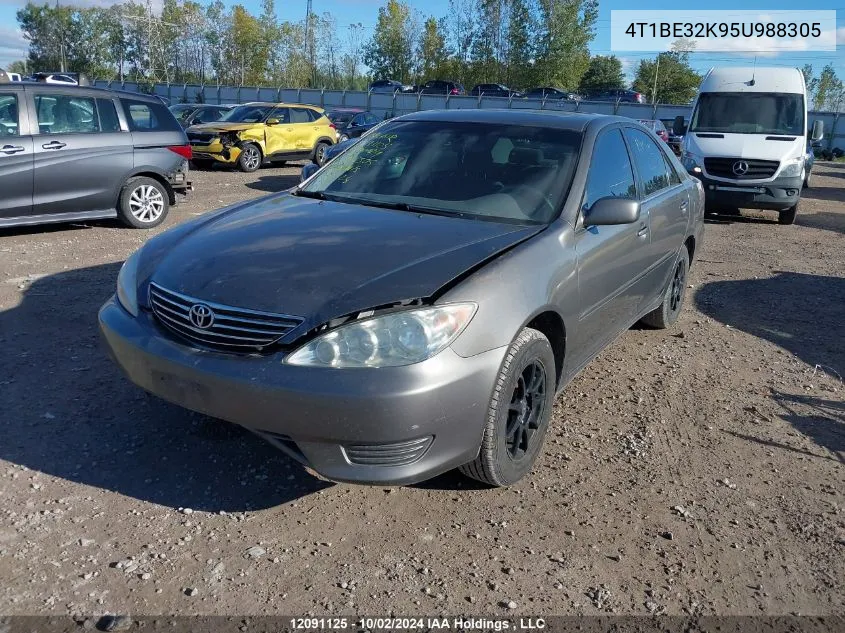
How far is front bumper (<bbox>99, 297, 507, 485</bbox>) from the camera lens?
2611 millimetres

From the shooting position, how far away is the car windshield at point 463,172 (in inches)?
148

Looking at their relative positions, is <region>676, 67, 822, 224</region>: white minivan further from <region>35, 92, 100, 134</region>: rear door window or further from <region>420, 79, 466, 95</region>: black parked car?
<region>420, 79, 466, 95</region>: black parked car

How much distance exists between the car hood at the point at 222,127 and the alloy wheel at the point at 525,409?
13974 millimetres

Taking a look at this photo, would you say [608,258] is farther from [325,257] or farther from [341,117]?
[341,117]

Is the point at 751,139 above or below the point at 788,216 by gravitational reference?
above

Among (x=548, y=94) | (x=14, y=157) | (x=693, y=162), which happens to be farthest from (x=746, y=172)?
(x=548, y=94)

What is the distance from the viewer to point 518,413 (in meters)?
3.22

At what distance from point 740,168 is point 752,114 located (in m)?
1.23

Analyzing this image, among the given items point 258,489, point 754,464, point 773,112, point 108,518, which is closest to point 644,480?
point 754,464

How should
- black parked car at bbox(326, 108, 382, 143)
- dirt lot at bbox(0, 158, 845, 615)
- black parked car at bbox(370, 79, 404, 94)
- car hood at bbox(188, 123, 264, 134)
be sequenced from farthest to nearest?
1. black parked car at bbox(370, 79, 404, 94)
2. black parked car at bbox(326, 108, 382, 143)
3. car hood at bbox(188, 123, 264, 134)
4. dirt lot at bbox(0, 158, 845, 615)

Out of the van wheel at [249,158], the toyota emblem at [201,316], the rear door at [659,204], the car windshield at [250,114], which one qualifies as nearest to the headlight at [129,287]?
the toyota emblem at [201,316]

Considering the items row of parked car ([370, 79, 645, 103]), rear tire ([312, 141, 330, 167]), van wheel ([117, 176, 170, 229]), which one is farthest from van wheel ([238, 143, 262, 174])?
row of parked car ([370, 79, 645, 103])

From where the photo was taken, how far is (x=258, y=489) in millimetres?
3178

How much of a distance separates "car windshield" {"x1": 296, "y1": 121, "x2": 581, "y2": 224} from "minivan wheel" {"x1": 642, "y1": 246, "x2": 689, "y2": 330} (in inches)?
77.6
